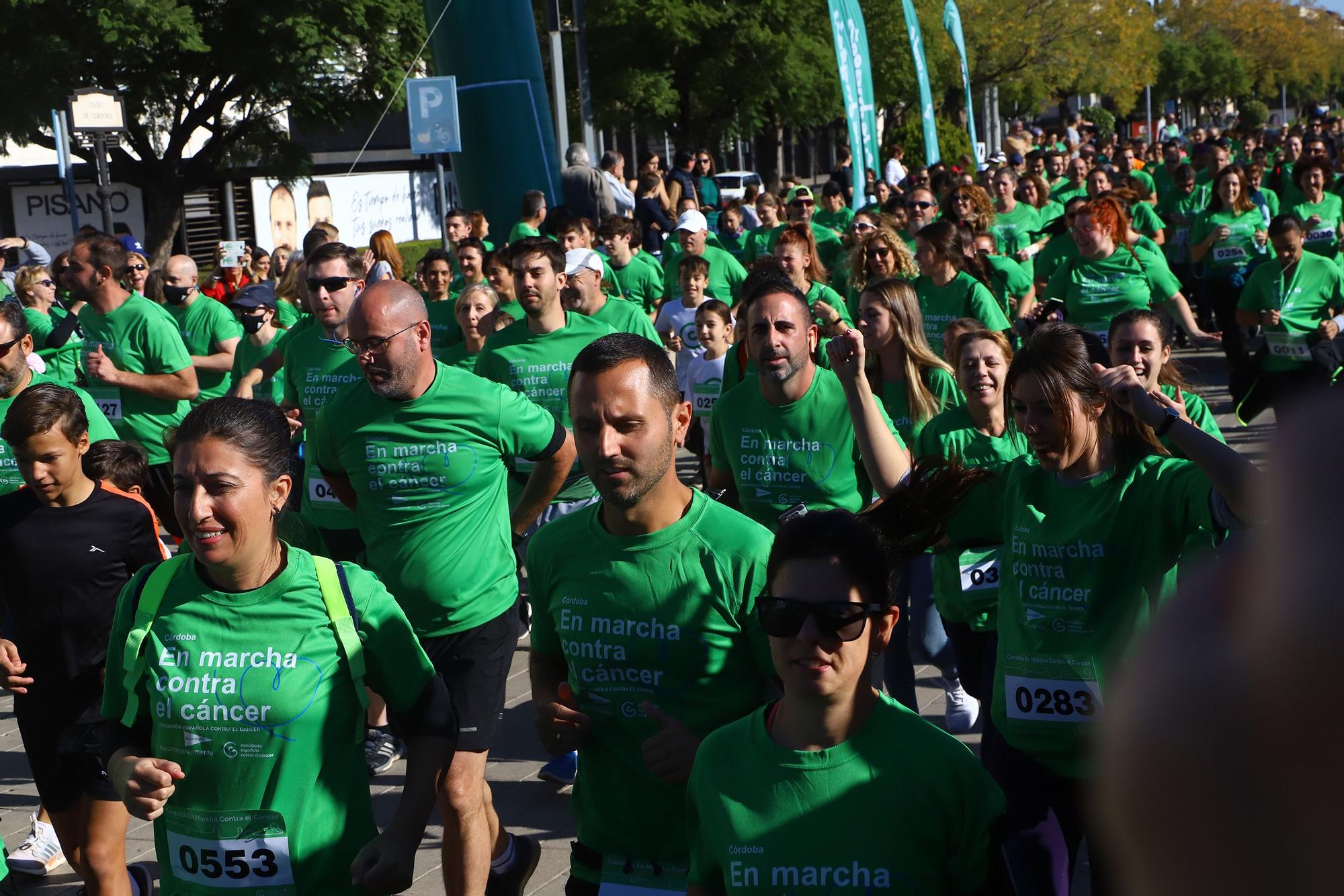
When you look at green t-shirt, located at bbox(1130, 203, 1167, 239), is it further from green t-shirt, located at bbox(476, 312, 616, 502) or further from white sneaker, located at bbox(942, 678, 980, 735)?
white sneaker, located at bbox(942, 678, 980, 735)

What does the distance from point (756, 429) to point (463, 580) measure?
3.87ft

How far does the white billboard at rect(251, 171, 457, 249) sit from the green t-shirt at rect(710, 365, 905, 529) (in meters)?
37.7

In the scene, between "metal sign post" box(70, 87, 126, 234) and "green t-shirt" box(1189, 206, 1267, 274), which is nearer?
"green t-shirt" box(1189, 206, 1267, 274)

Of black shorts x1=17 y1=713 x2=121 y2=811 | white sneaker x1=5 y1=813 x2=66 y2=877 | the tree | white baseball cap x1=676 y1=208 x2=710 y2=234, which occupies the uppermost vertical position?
the tree

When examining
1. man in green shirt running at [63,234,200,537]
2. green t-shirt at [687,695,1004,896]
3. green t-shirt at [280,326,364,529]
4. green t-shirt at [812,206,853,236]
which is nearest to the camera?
green t-shirt at [687,695,1004,896]

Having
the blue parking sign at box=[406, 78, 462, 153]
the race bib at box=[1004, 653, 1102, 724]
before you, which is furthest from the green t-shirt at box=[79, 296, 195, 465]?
the blue parking sign at box=[406, 78, 462, 153]

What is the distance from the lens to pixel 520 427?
5.41m

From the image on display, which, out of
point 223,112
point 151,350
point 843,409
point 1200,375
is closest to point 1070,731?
point 843,409

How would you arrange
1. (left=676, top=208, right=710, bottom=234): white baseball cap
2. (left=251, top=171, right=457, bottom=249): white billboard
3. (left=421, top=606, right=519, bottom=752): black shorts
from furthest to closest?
1. (left=251, top=171, right=457, bottom=249): white billboard
2. (left=676, top=208, right=710, bottom=234): white baseball cap
3. (left=421, top=606, right=519, bottom=752): black shorts

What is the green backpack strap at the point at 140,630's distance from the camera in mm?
3422

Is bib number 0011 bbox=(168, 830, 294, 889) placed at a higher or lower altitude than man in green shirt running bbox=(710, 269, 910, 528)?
Result: lower

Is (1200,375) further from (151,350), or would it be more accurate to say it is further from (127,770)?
(127,770)

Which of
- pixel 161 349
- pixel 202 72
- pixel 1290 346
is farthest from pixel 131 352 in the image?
A: pixel 202 72

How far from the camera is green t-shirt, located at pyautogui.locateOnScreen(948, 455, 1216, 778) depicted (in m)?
3.86
